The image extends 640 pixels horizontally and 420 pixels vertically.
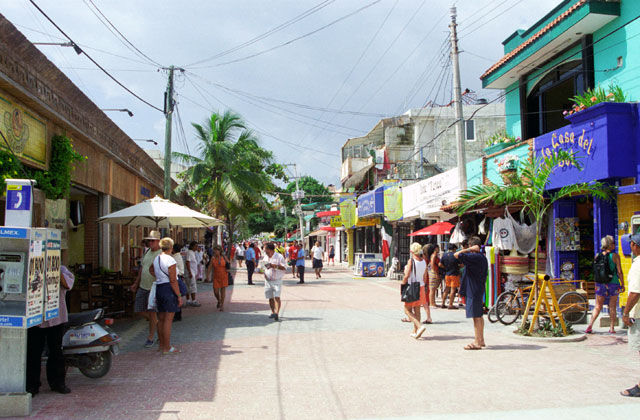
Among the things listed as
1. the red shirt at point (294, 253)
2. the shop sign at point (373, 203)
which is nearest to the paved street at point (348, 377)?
the red shirt at point (294, 253)

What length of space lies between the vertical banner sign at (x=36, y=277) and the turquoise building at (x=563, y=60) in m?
11.3

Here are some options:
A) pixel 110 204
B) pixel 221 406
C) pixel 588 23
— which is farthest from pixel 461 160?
pixel 221 406

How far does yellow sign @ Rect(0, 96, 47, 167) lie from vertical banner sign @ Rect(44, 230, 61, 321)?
229 cm

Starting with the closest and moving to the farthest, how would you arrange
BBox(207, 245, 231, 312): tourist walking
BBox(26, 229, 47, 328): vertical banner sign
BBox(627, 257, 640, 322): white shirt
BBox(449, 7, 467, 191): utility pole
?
1. BBox(26, 229, 47, 328): vertical banner sign
2. BBox(627, 257, 640, 322): white shirt
3. BBox(207, 245, 231, 312): tourist walking
4. BBox(449, 7, 467, 191): utility pole

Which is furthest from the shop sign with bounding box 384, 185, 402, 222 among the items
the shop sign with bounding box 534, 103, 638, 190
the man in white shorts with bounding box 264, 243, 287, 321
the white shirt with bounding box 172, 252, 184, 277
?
the white shirt with bounding box 172, 252, 184, 277

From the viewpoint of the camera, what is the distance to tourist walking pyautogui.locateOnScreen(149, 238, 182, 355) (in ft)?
26.2

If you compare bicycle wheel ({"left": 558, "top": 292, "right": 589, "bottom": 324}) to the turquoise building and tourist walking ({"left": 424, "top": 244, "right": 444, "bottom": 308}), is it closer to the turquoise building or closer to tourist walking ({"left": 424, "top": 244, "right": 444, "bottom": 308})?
tourist walking ({"left": 424, "top": 244, "right": 444, "bottom": 308})

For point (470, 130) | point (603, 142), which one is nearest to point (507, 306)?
point (603, 142)

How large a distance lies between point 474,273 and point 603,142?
4385 mm

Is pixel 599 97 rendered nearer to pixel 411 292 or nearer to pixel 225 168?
pixel 411 292

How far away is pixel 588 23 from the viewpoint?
487 inches

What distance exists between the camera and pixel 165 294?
26.4ft

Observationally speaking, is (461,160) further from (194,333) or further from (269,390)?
(269,390)

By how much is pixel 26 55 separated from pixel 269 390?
630cm
